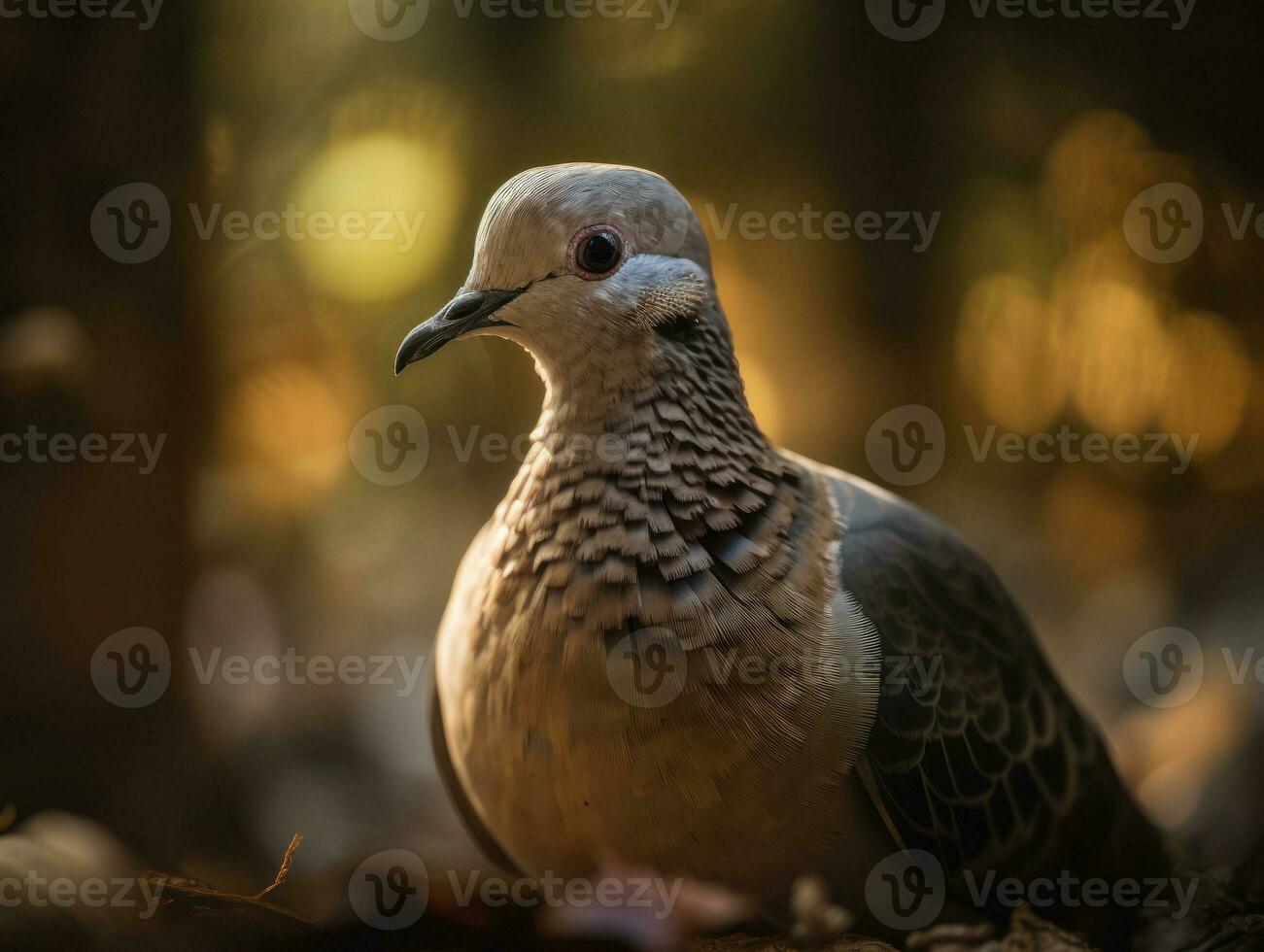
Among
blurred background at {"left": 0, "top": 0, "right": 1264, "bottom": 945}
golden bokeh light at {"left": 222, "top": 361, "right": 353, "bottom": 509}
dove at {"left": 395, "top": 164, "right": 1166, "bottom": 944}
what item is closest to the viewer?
dove at {"left": 395, "top": 164, "right": 1166, "bottom": 944}

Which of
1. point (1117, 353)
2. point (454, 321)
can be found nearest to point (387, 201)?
point (454, 321)

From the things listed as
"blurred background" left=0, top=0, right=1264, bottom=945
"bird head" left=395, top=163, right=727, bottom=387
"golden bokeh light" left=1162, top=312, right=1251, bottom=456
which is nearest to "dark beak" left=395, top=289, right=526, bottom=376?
"bird head" left=395, top=163, right=727, bottom=387

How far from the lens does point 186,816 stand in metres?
1.52

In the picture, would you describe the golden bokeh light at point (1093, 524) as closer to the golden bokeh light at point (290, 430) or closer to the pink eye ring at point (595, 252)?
the pink eye ring at point (595, 252)

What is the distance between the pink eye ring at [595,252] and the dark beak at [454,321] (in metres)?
0.07

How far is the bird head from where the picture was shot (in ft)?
3.42

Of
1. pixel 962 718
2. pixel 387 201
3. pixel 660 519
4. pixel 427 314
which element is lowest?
pixel 962 718

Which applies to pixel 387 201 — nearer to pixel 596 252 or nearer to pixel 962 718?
pixel 596 252

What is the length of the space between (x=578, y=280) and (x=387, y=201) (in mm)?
575

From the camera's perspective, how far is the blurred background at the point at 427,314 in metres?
1.44

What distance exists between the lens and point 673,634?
102cm

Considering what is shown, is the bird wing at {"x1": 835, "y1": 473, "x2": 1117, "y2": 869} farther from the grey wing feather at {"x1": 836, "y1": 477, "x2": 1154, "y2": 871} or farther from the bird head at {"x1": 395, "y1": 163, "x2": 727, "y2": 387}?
the bird head at {"x1": 395, "y1": 163, "x2": 727, "y2": 387}

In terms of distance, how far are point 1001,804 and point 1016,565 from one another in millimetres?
631

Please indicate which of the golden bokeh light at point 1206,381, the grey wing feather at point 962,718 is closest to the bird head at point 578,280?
the grey wing feather at point 962,718
